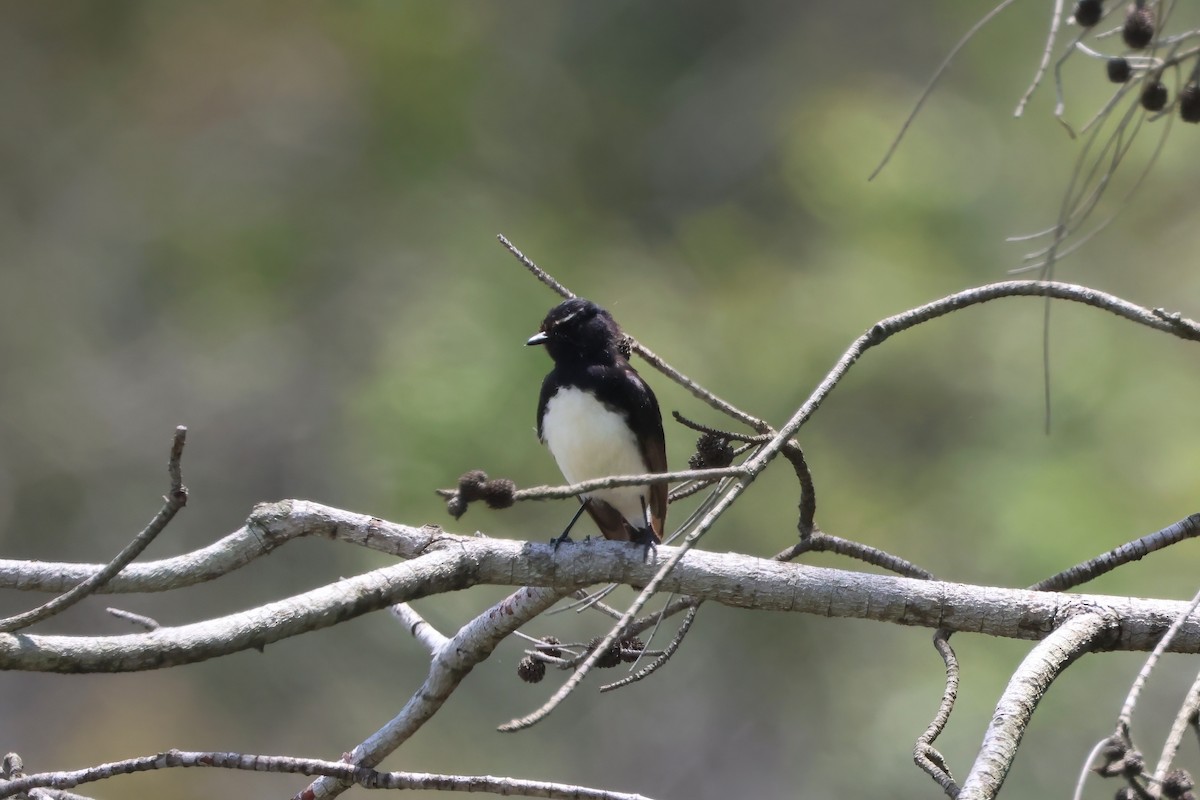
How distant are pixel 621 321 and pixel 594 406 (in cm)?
371

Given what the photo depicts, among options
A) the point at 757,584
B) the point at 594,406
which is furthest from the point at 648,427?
the point at 757,584

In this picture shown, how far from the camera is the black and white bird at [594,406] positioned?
3.99 m

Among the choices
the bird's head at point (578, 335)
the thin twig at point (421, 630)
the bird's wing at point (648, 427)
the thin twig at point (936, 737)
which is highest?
the bird's head at point (578, 335)

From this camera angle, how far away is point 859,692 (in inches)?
294

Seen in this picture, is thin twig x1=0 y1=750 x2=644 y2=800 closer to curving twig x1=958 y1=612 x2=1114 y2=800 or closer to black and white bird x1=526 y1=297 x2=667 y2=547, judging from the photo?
curving twig x1=958 y1=612 x2=1114 y2=800

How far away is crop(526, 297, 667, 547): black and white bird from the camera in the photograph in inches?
157

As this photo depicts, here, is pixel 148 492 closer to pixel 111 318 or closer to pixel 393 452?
pixel 111 318

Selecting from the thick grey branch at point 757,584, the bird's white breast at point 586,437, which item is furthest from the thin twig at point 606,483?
the bird's white breast at point 586,437

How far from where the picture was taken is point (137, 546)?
1635 millimetres

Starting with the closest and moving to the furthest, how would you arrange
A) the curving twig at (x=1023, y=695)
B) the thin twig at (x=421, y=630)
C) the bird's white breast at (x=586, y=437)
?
1. the curving twig at (x=1023, y=695)
2. the thin twig at (x=421, y=630)
3. the bird's white breast at (x=586, y=437)

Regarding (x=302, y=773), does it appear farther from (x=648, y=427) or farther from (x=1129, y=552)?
(x=648, y=427)

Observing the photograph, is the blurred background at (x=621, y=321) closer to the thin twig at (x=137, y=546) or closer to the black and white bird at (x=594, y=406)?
the black and white bird at (x=594, y=406)

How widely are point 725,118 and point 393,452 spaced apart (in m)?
4.66

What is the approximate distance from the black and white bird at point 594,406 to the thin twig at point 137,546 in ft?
7.54
